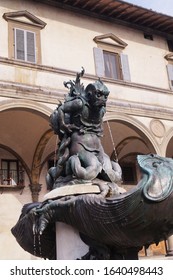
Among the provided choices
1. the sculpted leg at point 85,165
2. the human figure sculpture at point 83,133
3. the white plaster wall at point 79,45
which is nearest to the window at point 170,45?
the white plaster wall at point 79,45

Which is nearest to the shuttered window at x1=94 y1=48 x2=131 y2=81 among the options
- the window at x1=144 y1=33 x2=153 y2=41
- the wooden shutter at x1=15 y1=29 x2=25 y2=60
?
the window at x1=144 y1=33 x2=153 y2=41

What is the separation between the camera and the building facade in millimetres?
10969

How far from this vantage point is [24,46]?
11.4 metres

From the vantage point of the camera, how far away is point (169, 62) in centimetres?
1432

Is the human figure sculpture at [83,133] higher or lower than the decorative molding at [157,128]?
lower

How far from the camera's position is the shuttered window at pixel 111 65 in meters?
12.5

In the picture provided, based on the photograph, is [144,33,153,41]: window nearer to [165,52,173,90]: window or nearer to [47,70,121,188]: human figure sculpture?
[165,52,173,90]: window

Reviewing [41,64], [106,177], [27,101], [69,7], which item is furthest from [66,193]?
[69,7]

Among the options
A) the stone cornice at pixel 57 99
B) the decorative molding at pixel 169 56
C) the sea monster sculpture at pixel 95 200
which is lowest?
the sea monster sculpture at pixel 95 200

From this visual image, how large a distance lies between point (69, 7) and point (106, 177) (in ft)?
31.9

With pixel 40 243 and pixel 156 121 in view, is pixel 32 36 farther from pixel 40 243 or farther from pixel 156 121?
pixel 40 243

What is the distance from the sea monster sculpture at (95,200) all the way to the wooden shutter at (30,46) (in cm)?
734

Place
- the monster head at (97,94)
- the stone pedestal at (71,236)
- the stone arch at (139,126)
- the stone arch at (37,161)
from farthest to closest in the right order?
the stone arch at (37,161) → the stone arch at (139,126) → the monster head at (97,94) → the stone pedestal at (71,236)

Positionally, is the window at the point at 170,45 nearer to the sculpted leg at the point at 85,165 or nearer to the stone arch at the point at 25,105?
the stone arch at the point at 25,105
